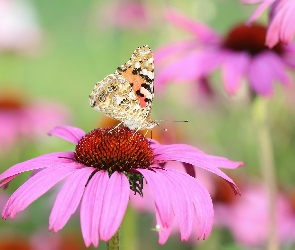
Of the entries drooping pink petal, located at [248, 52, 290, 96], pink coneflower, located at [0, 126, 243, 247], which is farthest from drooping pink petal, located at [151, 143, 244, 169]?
drooping pink petal, located at [248, 52, 290, 96]

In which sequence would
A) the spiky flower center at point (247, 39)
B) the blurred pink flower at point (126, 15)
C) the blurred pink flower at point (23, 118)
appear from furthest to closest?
the blurred pink flower at point (126, 15), the blurred pink flower at point (23, 118), the spiky flower center at point (247, 39)

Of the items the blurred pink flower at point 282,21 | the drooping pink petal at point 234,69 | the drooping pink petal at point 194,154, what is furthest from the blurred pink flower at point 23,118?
the blurred pink flower at point 282,21

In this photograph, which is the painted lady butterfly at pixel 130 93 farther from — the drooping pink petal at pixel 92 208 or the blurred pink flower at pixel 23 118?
the blurred pink flower at pixel 23 118

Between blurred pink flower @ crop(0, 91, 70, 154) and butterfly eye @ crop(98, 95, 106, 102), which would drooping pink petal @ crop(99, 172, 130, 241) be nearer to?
butterfly eye @ crop(98, 95, 106, 102)

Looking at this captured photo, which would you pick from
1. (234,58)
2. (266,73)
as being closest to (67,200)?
(266,73)

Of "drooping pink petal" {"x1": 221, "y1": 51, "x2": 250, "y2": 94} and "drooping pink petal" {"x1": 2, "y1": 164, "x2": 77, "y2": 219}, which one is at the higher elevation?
"drooping pink petal" {"x1": 221, "y1": 51, "x2": 250, "y2": 94}

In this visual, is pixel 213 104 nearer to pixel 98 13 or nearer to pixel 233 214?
pixel 233 214

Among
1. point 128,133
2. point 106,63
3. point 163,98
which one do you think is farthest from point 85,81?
point 128,133
